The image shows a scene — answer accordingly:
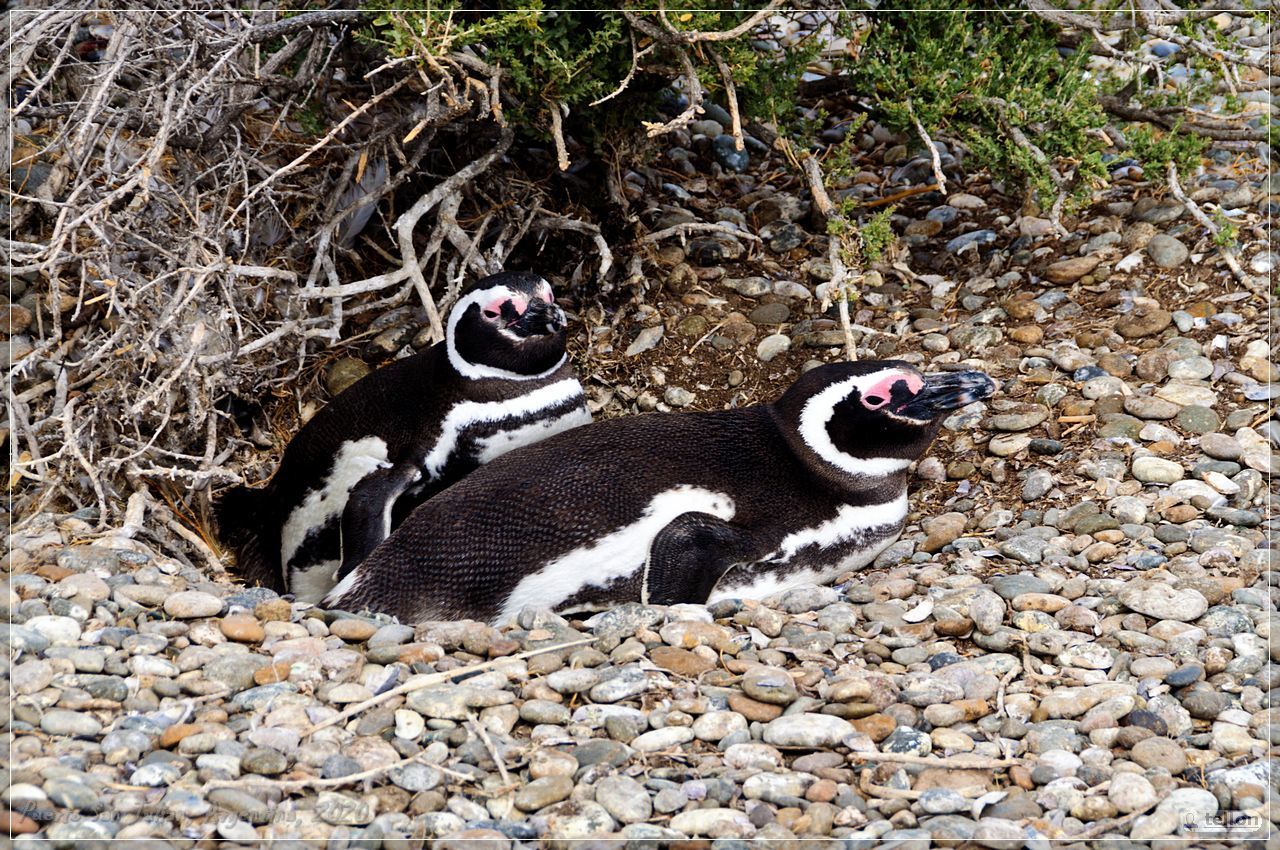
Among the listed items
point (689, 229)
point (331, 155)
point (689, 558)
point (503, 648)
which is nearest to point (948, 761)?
point (503, 648)

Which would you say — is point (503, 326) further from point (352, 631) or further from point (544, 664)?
point (544, 664)

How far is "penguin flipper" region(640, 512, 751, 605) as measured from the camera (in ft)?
10.5

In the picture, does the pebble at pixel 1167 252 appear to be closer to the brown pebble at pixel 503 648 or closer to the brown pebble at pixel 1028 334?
the brown pebble at pixel 1028 334

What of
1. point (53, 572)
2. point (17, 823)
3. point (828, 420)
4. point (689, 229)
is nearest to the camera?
point (17, 823)

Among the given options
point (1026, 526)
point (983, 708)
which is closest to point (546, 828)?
point (983, 708)

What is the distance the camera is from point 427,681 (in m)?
2.53

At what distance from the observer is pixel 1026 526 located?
3451 millimetres

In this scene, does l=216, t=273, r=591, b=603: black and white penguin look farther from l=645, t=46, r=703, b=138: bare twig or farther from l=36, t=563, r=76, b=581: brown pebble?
l=36, t=563, r=76, b=581: brown pebble

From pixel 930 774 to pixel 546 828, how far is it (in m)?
0.68

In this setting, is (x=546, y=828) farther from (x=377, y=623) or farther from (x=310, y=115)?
(x=310, y=115)

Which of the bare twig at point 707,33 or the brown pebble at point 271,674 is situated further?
the bare twig at point 707,33

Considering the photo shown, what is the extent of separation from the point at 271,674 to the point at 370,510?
1.24 meters

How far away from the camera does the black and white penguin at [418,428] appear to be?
382cm

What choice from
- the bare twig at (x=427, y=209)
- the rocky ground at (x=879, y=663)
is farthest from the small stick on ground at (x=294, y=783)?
the bare twig at (x=427, y=209)
